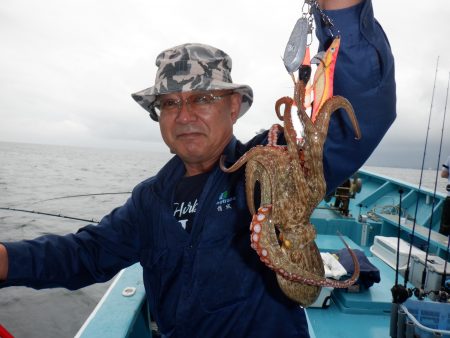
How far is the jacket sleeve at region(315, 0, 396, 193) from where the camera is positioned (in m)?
1.62

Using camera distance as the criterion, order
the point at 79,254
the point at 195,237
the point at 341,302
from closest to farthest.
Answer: the point at 195,237 < the point at 79,254 < the point at 341,302

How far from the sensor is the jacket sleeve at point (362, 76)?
1616 millimetres

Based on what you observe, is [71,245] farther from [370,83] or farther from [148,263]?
[370,83]

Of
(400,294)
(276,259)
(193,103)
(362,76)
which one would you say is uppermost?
(362,76)

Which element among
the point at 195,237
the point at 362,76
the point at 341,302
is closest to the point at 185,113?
the point at 195,237

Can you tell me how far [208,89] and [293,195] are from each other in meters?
1.13

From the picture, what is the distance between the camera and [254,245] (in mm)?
1577

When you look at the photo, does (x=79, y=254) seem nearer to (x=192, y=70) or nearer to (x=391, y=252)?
(x=192, y=70)

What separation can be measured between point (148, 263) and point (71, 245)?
2.34ft

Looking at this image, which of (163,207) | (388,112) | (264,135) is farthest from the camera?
(163,207)

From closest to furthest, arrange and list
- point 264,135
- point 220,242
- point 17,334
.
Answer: point 220,242
point 264,135
point 17,334

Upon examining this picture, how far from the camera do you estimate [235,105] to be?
9.19ft

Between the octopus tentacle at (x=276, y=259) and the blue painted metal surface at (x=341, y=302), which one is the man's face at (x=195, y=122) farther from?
the blue painted metal surface at (x=341, y=302)

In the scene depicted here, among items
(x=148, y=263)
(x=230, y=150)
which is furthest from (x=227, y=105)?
(x=148, y=263)
